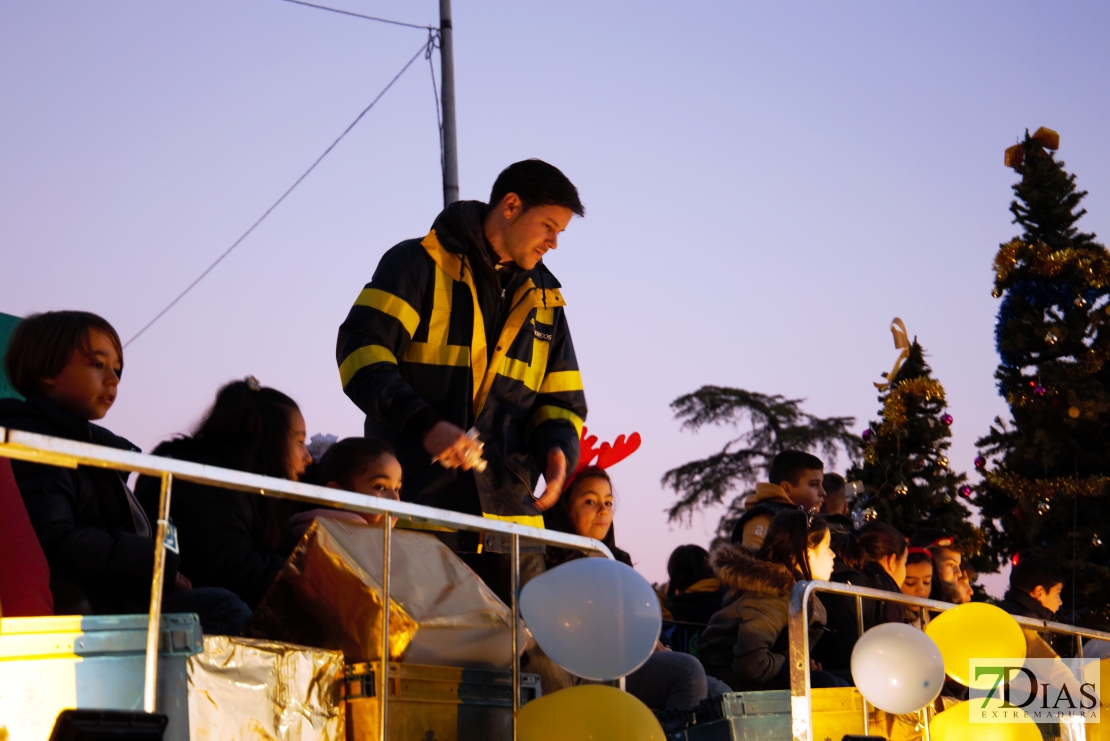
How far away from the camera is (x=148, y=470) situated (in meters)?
2.15

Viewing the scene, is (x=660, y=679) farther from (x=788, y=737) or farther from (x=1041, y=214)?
(x=1041, y=214)

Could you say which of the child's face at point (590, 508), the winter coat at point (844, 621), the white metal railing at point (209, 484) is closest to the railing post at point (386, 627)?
the white metal railing at point (209, 484)

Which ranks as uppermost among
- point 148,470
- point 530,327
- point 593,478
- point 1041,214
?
point 1041,214

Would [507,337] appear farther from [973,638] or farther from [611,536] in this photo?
[973,638]

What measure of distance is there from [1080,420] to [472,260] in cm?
878

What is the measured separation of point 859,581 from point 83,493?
365 cm

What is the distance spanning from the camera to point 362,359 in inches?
140

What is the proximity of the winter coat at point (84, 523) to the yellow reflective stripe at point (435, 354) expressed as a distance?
1.07 meters

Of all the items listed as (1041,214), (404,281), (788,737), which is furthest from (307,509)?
(1041,214)

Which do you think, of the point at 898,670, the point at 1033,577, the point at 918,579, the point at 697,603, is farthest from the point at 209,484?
the point at 1033,577

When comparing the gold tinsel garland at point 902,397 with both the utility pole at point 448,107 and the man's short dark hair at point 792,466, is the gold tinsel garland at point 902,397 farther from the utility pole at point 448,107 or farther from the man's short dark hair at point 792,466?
the utility pole at point 448,107

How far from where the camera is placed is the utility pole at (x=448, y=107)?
279 inches

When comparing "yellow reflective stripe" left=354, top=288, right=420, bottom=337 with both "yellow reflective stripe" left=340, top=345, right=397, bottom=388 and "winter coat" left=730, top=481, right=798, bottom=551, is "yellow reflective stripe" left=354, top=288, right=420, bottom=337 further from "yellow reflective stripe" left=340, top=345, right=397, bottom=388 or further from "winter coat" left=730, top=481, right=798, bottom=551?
"winter coat" left=730, top=481, right=798, bottom=551

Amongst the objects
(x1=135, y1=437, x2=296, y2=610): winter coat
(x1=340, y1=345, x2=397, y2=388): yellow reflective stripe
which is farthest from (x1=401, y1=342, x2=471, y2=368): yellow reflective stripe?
(x1=135, y1=437, x2=296, y2=610): winter coat
